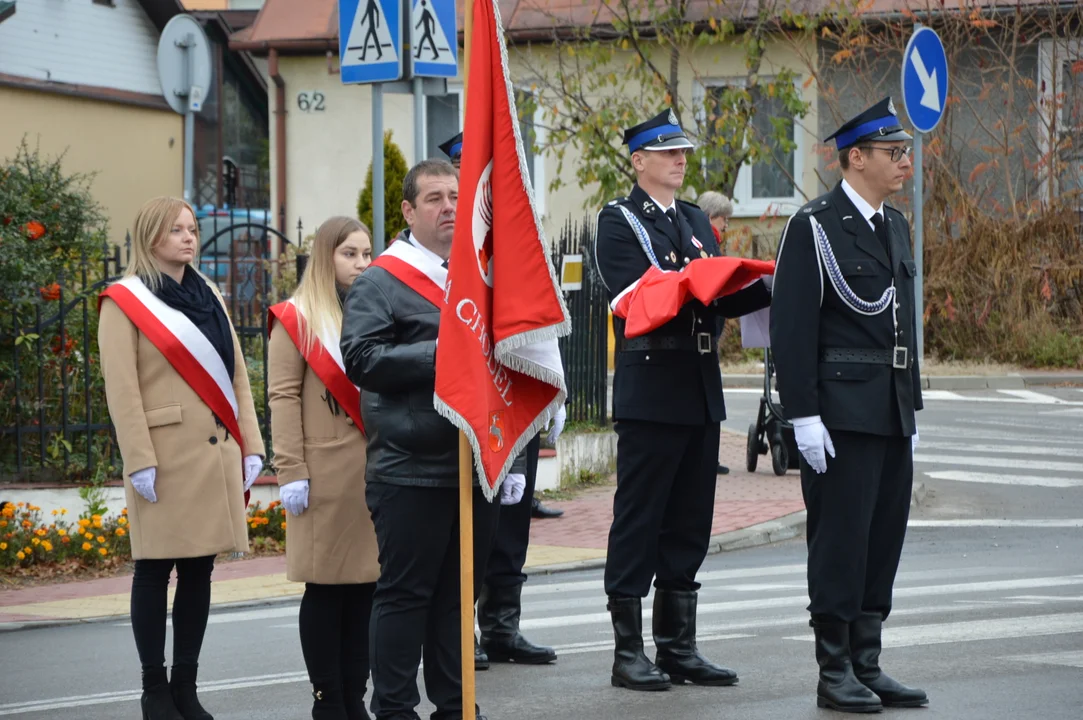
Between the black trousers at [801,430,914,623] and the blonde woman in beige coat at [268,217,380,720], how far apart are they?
5.30 feet

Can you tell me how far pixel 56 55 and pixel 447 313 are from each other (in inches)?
972

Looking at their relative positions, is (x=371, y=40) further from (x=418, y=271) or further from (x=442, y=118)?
(x=442, y=118)

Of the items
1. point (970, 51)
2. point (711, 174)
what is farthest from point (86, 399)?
point (970, 51)

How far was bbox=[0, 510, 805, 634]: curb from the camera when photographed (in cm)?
862

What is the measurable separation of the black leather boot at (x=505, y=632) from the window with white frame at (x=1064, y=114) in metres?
17.3

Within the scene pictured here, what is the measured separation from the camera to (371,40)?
8.96 meters

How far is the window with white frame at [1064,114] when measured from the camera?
2280 cm

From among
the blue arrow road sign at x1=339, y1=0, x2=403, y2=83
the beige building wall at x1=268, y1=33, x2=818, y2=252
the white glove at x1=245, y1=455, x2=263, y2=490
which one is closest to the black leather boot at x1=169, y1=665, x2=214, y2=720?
the white glove at x1=245, y1=455, x2=263, y2=490

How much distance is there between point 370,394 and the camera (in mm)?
5309

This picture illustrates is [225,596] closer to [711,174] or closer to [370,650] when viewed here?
[370,650]

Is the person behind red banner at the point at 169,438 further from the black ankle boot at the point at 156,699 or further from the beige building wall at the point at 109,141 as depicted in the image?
the beige building wall at the point at 109,141

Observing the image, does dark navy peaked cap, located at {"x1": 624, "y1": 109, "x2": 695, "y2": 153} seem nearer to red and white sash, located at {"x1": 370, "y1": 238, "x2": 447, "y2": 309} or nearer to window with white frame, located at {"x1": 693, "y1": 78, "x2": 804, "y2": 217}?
red and white sash, located at {"x1": 370, "y1": 238, "x2": 447, "y2": 309}

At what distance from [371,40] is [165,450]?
3653 mm

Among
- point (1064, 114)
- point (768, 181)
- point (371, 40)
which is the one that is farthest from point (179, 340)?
point (768, 181)
